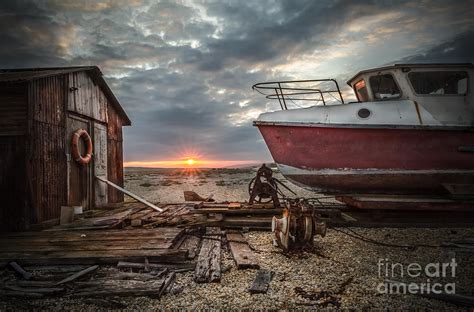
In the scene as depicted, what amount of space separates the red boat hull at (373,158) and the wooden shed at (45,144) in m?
5.36

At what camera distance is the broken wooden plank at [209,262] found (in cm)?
350

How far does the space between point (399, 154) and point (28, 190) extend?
28.1 ft

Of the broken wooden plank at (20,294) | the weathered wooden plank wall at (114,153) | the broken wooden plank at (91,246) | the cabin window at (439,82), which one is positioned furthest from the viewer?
the weathered wooden plank wall at (114,153)

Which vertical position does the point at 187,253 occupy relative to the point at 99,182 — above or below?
below

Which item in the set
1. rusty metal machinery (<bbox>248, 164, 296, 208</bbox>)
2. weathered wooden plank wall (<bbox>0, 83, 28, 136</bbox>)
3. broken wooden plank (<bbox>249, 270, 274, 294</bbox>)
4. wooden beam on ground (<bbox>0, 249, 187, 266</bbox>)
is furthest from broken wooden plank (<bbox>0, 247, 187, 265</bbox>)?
weathered wooden plank wall (<bbox>0, 83, 28, 136</bbox>)

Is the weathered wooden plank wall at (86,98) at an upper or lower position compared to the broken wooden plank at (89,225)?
upper

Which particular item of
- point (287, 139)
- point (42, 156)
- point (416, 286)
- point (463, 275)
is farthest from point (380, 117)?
point (42, 156)

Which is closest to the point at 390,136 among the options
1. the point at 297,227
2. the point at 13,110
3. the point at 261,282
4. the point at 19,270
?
the point at 297,227

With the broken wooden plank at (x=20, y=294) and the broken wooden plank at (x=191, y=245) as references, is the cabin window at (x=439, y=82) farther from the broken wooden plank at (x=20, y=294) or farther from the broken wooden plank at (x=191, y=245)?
the broken wooden plank at (x=20, y=294)

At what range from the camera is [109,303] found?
9.65 feet

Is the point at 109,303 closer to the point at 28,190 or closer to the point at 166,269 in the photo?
the point at 166,269

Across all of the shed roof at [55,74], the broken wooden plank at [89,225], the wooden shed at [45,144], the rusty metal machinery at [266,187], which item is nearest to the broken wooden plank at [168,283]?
the broken wooden plank at [89,225]

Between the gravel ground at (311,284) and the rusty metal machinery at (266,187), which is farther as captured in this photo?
the rusty metal machinery at (266,187)

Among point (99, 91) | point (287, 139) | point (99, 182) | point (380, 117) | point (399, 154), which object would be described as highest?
point (99, 91)
